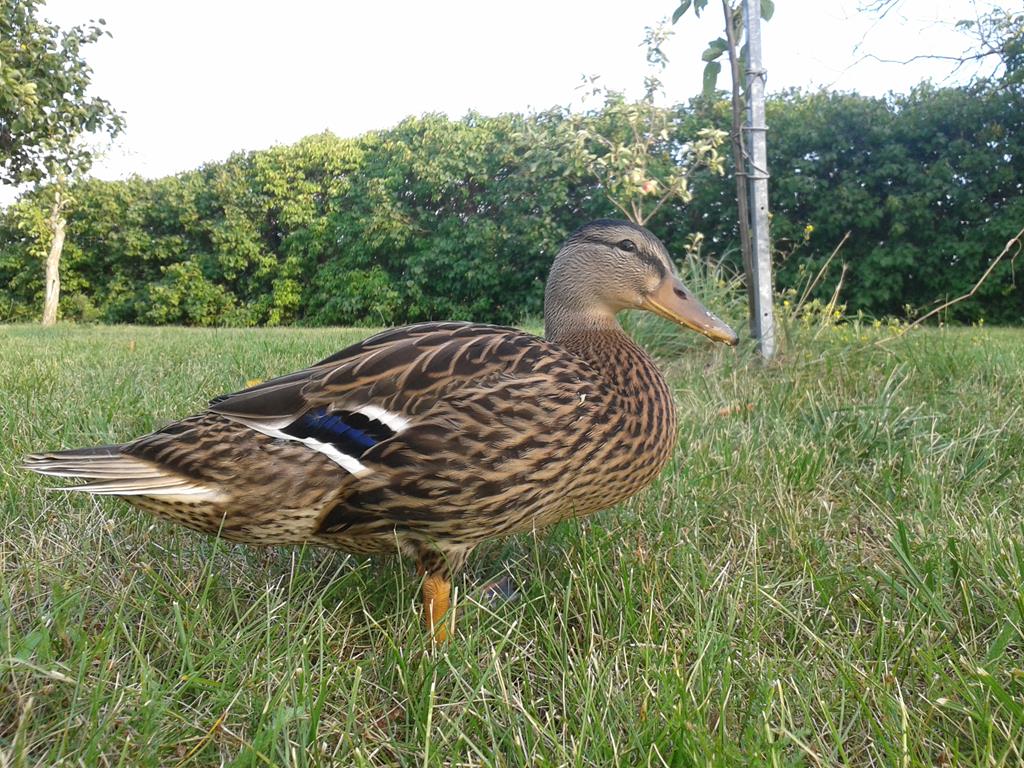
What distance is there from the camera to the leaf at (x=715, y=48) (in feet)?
14.4

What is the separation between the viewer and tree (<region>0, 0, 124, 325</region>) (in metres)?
9.36

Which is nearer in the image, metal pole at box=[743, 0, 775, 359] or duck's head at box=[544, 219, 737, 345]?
duck's head at box=[544, 219, 737, 345]

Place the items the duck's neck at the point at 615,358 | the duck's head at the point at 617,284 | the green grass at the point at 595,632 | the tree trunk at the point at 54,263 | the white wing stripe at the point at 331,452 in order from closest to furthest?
the green grass at the point at 595,632 → the white wing stripe at the point at 331,452 → the duck's neck at the point at 615,358 → the duck's head at the point at 617,284 → the tree trunk at the point at 54,263

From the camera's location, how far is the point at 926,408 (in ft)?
11.5

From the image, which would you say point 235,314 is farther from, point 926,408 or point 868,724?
point 868,724

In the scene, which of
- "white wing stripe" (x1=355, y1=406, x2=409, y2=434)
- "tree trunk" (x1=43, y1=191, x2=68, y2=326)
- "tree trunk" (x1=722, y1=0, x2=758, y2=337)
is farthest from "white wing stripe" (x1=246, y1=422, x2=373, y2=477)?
"tree trunk" (x1=43, y1=191, x2=68, y2=326)

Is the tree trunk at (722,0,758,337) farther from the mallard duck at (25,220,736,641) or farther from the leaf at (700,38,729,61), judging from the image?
the mallard duck at (25,220,736,641)

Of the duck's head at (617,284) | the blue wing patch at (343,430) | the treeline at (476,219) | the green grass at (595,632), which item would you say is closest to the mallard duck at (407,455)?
the blue wing patch at (343,430)

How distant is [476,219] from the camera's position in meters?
16.1

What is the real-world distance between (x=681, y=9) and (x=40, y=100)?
9288 mm

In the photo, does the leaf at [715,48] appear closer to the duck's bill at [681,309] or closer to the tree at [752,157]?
the tree at [752,157]

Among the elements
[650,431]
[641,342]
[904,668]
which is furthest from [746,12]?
[904,668]

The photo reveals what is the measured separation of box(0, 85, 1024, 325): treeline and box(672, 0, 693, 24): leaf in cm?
391

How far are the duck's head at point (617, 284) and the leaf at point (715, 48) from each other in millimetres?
2480
